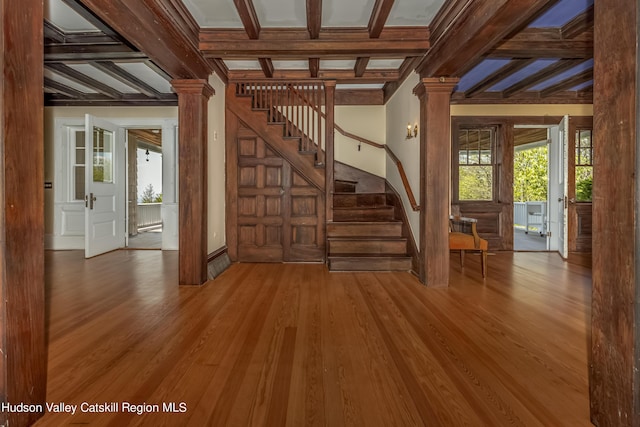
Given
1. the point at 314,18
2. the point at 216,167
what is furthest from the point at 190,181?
the point at 314,18

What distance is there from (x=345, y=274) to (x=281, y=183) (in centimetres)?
171

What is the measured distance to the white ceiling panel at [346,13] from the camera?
10.2 ft

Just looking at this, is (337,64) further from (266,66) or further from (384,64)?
(266,66)

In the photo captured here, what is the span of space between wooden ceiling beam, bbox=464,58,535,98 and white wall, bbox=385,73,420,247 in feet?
4.44

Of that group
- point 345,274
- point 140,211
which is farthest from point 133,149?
point 345,274

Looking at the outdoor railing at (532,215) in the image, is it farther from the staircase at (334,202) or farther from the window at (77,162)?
the window at (77,162)

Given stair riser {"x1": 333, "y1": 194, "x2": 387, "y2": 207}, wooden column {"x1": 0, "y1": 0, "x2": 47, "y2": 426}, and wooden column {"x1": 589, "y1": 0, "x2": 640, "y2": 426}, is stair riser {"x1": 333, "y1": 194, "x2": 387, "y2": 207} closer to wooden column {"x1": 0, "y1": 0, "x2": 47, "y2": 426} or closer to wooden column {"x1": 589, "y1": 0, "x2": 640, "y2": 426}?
wooden column {"x1": 589, "y1": 0, "x2": 640, "y2": 426}

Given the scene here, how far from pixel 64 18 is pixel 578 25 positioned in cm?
522

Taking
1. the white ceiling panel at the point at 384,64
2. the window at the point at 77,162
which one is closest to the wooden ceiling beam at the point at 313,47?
the white ceiling panel at the point at 384,64

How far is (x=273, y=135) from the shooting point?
4961 mm

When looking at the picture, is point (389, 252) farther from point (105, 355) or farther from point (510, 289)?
point (105, 355)

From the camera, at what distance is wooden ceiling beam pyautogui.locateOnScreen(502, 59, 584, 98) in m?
4.43

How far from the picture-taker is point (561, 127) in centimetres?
589

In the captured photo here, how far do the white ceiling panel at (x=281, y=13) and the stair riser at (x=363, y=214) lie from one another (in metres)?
2.67
